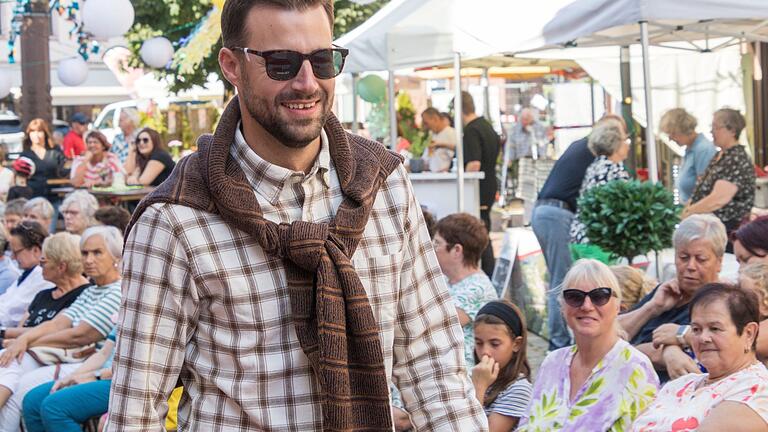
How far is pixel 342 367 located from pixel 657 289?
143 inches

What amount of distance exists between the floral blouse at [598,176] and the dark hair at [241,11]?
591 centimetres

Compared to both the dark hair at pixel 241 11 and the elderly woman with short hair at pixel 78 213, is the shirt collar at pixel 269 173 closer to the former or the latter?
the dark hair at pixel 241 11

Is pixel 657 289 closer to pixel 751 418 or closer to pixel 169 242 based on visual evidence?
pixel 751 418

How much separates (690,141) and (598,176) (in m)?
1.32

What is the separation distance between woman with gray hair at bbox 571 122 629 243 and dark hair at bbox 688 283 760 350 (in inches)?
149

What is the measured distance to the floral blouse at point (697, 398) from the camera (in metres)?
4.06

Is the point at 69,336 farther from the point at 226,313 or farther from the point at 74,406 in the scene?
the point at 226,313

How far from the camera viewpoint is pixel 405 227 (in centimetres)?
240

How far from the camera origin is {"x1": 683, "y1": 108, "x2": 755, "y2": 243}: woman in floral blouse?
8.05 metres

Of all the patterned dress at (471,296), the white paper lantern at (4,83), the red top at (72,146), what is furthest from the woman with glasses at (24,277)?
the red top at (72,146)

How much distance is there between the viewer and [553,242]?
8.71 metres

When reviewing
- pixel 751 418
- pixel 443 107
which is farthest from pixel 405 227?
pixel 443 107

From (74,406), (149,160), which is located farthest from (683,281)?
(149,160)

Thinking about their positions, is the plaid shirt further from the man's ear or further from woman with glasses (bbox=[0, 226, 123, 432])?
woman with glasses (bbox=[0, 226, 123, 432])
